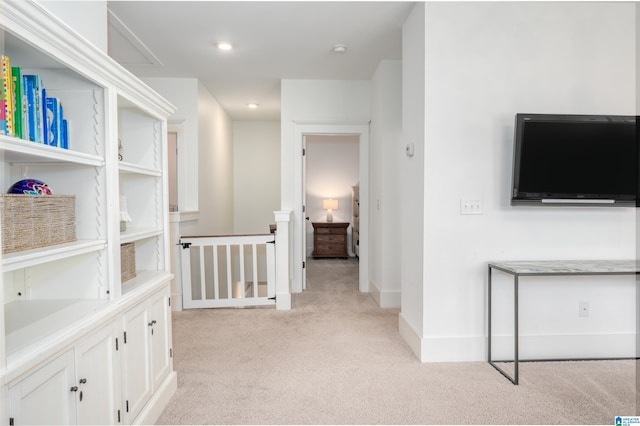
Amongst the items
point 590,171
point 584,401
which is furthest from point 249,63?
point 584,401

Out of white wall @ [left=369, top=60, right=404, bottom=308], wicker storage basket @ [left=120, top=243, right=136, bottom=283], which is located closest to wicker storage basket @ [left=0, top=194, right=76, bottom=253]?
wicker storage basket @ [left=120, top=243, right=136, bottom=283]

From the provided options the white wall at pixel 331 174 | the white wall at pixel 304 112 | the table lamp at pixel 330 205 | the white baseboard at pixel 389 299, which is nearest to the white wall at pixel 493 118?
the white baseboard at pixel 389 299

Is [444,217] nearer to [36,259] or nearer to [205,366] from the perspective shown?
[205,366]

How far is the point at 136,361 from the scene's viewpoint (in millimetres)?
1728

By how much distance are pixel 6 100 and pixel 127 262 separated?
0.93 metres

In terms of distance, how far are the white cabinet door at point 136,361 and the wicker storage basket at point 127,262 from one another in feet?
0.55

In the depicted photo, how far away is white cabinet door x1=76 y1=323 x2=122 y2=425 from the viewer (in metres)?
1.29

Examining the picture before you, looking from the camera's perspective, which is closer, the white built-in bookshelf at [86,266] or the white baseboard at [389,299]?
the white built-in bookshelf at [86,266]

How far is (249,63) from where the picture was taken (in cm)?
393

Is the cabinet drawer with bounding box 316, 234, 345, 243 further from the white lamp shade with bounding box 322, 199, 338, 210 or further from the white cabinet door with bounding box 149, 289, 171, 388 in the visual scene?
the white cabinet door with bounding box 149, 289, 171, 388

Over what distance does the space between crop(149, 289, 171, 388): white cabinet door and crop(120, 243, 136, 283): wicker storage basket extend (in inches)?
7.2

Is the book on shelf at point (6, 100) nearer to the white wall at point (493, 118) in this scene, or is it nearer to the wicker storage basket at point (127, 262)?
the wicker storage basket at point (127, 262)

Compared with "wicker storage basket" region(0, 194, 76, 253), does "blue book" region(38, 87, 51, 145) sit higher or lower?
higher

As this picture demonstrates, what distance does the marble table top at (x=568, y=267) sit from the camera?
2.21 metres
